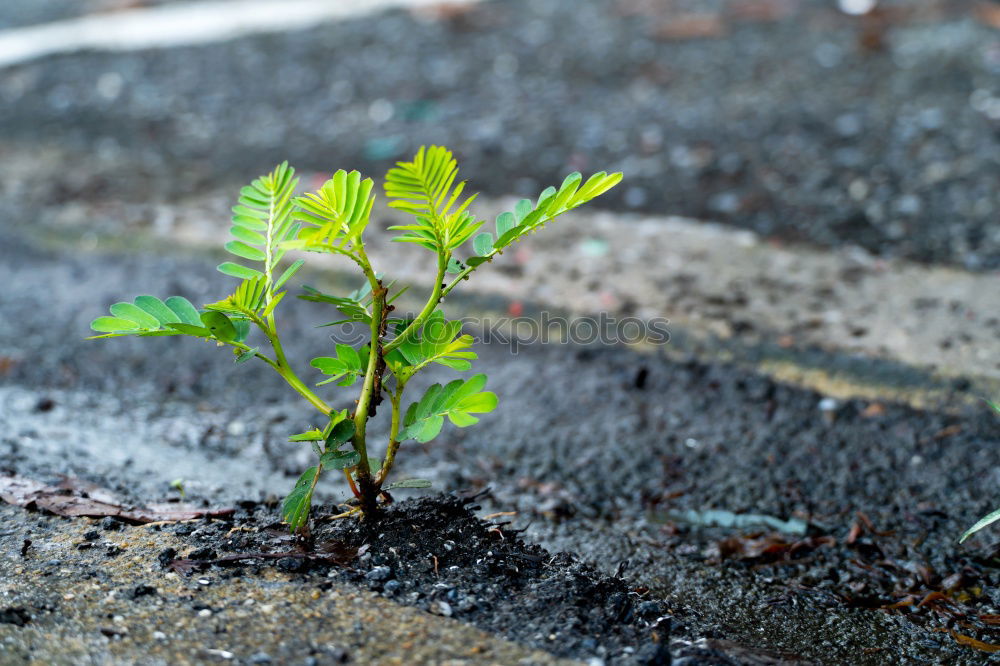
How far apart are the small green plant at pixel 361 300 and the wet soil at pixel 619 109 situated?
1.93 meters

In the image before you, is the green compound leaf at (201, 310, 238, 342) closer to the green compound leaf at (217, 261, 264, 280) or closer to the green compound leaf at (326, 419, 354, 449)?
the green compound leaf at (217, 261, 264, 280)

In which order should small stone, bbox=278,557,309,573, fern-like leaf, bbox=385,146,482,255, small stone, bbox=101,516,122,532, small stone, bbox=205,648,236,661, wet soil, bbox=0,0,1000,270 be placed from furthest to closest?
wet soil, bbox=0,0,1000,270 → small stone, bbox=101,516,122,532 → small stone, bbox=278,557,309,573 → fern-like leaf, bbox=385,146,482,255 → small stone, bbox=205,648,236,661

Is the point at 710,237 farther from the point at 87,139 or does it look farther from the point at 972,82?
the point at 87,139

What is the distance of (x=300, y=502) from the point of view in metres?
1.41

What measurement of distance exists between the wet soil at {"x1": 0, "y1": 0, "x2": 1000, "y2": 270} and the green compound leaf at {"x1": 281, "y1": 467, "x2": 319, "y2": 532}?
2.07 meters

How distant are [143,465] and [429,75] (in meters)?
3.06

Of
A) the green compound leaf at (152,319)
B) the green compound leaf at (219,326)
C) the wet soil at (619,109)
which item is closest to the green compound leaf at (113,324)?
the green compound leaf at (152,319)

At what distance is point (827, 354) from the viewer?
237 cm

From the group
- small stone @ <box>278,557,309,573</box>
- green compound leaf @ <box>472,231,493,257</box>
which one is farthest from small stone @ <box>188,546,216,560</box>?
green compound leaf @ <box>472,231,493,257</box>

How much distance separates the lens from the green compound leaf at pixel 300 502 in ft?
4.61

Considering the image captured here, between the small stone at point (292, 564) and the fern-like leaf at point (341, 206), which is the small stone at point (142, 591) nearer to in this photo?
the small stone at point (292, 564)

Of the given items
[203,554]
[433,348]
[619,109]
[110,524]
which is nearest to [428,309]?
[433,348]

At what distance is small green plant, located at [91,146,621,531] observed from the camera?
1.30m

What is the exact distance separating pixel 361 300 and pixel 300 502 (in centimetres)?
32
